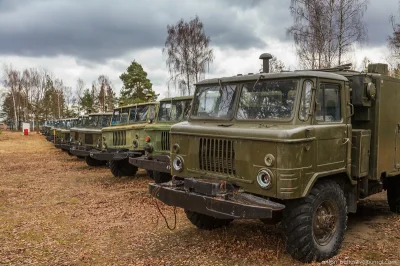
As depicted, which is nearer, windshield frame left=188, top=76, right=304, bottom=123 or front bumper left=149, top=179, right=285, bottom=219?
front bumper left=149, top=179, right=285, bottom=219

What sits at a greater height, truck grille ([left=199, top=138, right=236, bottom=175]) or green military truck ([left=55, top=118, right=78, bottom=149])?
truck grille ([left=199, top=138, right=236, bottom=175])

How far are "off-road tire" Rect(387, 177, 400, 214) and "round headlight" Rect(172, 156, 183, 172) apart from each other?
3.85m

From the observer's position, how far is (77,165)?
15125 mm

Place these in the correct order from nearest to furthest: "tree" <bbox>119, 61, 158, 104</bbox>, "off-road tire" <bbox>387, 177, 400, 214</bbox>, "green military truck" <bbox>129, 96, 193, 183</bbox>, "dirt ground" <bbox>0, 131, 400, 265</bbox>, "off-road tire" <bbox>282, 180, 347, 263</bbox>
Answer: "off-road tire" <bbox>282, 180, 347, 263</bbox>
"dirt ground" <bbox>0, 131, 400, 265</bbox>
"off-road tire" <bbox>387, 177, 400, 214</bbox>
"green military truck" <bbox>129, 96, 193, 183</bbox>
"tree" <bbox>119, 61, 158, 104</bbox>

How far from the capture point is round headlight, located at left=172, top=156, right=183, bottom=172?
214 inches

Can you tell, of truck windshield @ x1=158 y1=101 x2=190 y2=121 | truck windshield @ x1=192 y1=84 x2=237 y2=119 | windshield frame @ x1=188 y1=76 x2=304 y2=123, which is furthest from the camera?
truck windshield @ x1=158 y1=101 x2=190 y2=121

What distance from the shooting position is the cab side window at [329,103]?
4836mm

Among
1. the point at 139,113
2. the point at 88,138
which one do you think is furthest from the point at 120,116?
the point at 88,138

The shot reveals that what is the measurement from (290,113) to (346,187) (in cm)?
152

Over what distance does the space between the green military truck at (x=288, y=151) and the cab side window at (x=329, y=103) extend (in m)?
0.01

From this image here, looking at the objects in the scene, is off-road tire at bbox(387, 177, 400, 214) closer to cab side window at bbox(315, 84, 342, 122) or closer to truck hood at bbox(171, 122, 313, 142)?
cab side window at bbox(315, 84, 342, 122)

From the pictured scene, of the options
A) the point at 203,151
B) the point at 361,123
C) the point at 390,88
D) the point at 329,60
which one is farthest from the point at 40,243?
the point at 329,60

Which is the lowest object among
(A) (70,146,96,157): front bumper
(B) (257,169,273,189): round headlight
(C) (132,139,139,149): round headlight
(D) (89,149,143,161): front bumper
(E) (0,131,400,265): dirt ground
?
(E) (0,131,400,265): dirt ground

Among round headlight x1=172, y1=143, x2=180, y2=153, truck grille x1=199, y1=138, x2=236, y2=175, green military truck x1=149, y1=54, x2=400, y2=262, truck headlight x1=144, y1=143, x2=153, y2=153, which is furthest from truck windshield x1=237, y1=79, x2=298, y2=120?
truck headlight x1=144, y1=143, x2=153, y2=153
